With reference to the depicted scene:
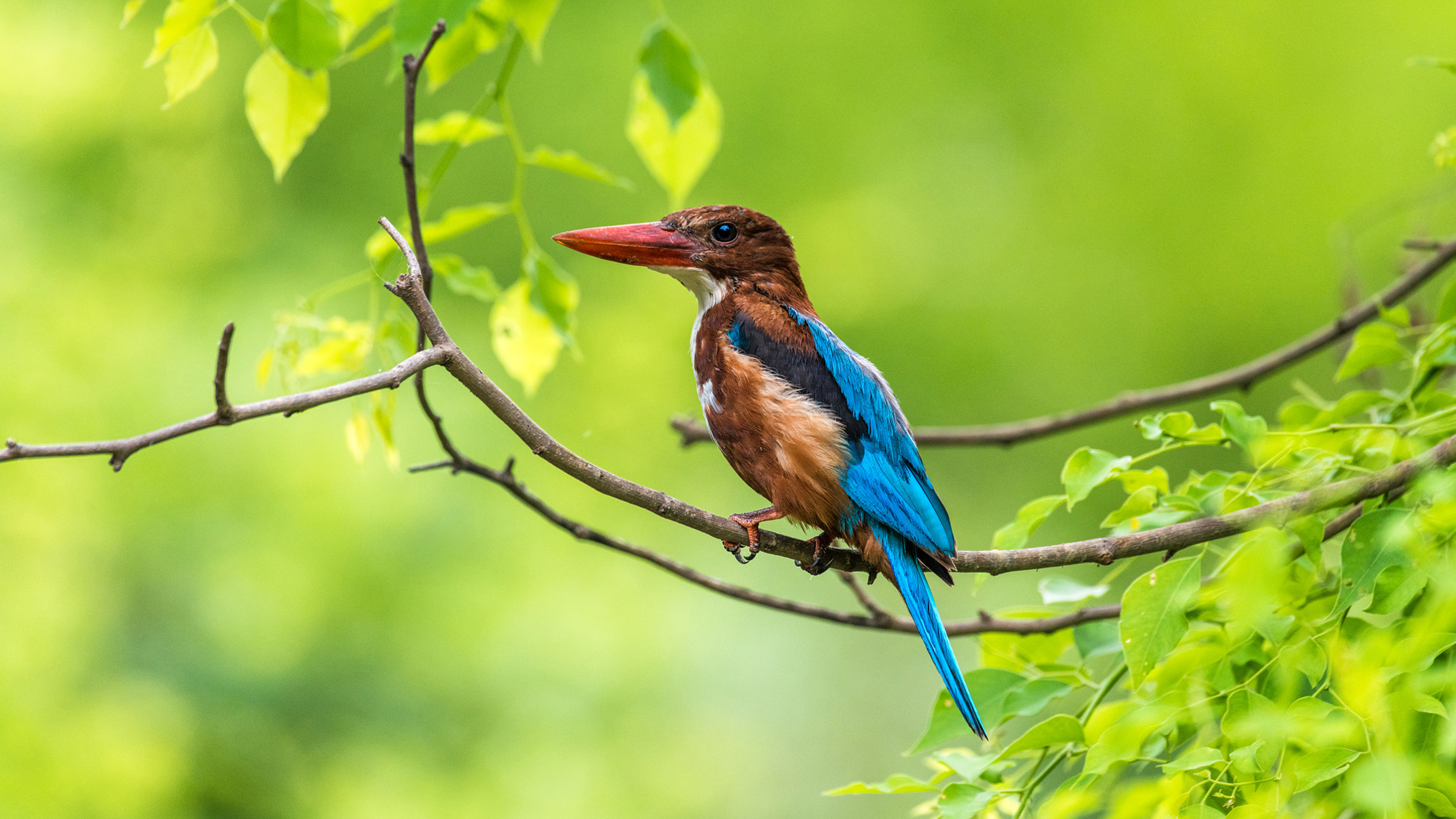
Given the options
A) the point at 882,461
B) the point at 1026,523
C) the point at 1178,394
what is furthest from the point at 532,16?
the point at 1178,394

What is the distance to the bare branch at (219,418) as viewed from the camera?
1031mm

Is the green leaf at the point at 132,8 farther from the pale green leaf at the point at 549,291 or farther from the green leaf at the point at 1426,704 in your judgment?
the green leaf at the point at 1426,704

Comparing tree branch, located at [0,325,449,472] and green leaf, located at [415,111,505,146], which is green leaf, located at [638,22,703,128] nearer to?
green leaf, located at [415,111,505,146]

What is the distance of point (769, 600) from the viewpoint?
6.00 feet

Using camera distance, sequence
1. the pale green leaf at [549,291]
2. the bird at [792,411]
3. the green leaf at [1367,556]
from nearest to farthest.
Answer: the green leaf at [1367,556]
the bird at [792,411]
the pale green leaf at [549,291]

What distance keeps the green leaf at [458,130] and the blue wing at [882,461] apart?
66 centimetres

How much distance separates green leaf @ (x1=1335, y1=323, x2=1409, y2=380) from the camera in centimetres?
165

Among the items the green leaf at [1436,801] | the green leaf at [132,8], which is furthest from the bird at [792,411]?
the green leaf at [132,8]

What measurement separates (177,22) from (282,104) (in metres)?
0.18

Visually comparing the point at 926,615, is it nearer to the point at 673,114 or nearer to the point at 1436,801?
the point at 1436,801

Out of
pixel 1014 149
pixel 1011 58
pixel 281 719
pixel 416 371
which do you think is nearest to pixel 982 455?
pixel 1014 149

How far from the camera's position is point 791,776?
6.62 meters

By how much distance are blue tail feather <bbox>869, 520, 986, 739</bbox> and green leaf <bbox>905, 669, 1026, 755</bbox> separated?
0.01 meters

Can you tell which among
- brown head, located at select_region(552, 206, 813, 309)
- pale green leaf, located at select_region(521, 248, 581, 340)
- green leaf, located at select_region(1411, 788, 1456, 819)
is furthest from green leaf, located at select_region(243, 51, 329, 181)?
green leaf, located at select_region(1411, 788, 1456, 819)
